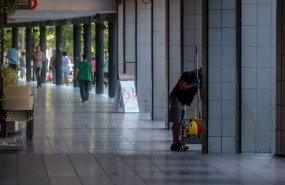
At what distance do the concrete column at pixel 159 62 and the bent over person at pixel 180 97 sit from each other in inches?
239

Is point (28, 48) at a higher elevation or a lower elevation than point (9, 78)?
higher

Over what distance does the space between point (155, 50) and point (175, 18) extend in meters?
2.44

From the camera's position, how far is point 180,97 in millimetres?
14203

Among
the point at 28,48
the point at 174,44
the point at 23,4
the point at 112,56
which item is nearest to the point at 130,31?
the point at 23,4

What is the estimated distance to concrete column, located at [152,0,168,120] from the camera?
20703mm

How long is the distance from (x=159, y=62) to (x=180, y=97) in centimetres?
682

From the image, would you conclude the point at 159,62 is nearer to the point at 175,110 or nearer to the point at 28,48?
the point at 175,110

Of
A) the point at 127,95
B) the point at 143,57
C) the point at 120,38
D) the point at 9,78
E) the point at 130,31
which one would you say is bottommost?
the point at 127,95

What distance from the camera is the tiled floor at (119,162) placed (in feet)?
34.7

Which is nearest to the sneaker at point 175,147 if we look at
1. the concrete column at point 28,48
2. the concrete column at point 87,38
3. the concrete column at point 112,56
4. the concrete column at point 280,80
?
the concrete column at point 280,80

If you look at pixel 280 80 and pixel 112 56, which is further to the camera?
pixel 112 56

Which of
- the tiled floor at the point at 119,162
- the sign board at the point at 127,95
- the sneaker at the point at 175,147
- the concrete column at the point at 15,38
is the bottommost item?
the tiled floor at the point at 119,162

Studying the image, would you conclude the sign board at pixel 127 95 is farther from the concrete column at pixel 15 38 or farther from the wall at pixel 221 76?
the concrete column at pixel 15 38

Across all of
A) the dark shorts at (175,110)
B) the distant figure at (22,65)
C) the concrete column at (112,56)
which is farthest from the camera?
the distant figure at (22,65)
